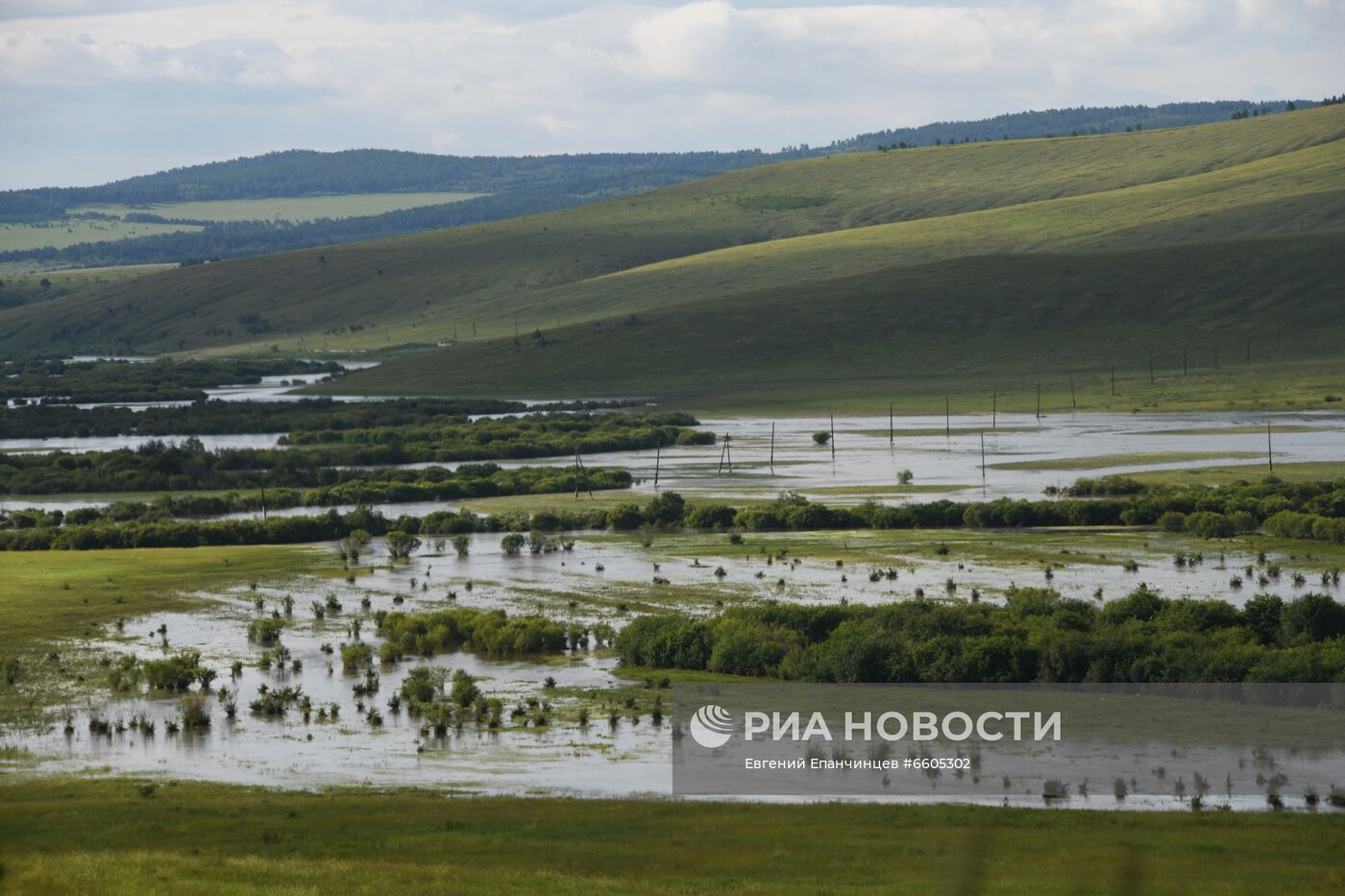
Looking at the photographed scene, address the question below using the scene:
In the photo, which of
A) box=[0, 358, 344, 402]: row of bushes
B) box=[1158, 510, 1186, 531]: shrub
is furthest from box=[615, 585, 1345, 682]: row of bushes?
box=[0, 358, 344, 402]: row of bushes

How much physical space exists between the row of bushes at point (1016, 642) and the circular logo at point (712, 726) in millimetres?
2961

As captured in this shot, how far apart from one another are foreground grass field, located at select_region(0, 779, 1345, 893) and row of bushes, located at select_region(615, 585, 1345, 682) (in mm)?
9987

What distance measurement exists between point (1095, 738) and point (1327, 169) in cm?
16929

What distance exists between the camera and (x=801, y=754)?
3005cm

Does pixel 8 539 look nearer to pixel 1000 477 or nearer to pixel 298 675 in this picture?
pixel 298 675

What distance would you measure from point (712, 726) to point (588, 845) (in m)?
10.1

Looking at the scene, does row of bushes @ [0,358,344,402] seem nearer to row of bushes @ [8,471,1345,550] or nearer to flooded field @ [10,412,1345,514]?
flooded field @ [10,412,1345,514]

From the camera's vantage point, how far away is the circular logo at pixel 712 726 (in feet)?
105

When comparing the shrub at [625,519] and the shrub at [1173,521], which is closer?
the shrub at [1173,521]

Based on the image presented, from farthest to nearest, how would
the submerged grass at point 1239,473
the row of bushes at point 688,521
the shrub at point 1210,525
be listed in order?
1. the submerged grass at point 1239,473
2. the row of bushes at point 688,521
3. the shrub at point 1210,525

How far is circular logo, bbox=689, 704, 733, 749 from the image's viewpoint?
3191 cm

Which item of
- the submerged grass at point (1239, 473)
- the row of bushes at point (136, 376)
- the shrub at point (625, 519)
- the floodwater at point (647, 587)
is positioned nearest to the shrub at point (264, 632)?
the floodwater at point (647, 587)

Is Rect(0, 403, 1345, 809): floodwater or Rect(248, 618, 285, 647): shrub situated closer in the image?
Rect(0, 403, 1345, 809): floodwater

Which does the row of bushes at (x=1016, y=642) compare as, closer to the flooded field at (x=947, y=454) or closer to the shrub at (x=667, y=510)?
the shrub at (x=667, y=510)
